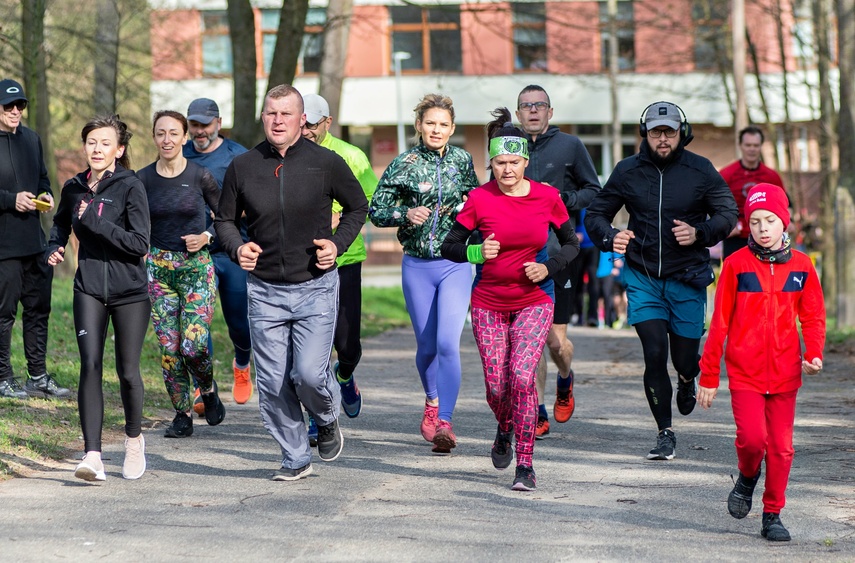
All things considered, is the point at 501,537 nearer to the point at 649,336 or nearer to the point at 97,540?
the point at 97,540

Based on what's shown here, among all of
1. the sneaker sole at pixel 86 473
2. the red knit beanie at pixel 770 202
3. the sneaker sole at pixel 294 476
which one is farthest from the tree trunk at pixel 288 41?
the red knit beanie at pixel 770 202

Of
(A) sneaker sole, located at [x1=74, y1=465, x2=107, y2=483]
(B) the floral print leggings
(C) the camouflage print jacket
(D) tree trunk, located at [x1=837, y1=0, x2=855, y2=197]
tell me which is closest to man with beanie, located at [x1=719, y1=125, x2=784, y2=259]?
(C) the camouflage print jacket

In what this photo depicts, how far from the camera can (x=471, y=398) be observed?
11031 millimetres

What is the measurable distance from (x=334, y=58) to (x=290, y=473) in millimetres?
14511

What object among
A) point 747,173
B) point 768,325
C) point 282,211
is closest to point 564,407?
Result: point 282,211

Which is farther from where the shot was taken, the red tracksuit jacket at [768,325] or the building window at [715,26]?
the building window at [715,26]

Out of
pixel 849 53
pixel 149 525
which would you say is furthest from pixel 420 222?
pixel 849 53

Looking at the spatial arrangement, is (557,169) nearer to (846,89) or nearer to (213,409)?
(213,409)

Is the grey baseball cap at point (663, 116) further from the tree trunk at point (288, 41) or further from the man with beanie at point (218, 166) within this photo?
the tree trunk at point (288, 41)

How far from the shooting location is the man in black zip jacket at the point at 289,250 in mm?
7164

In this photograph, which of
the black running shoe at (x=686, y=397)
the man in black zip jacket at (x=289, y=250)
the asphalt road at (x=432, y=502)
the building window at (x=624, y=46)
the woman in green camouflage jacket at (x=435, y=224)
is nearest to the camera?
the asphalt road at (x=432, y=502)

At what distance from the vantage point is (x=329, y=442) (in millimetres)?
7781

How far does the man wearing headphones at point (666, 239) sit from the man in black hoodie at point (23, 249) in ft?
14.1

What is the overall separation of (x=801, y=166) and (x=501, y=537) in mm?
42575
